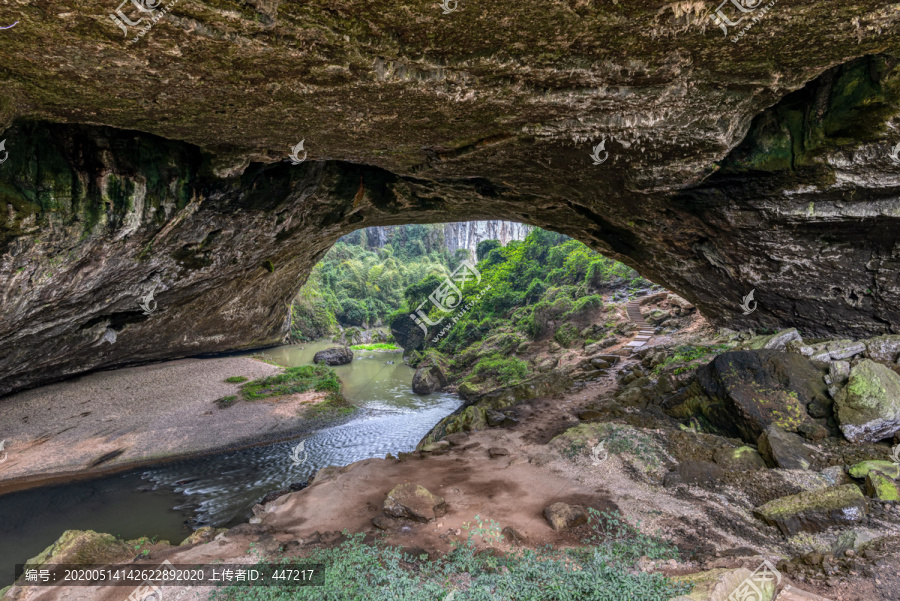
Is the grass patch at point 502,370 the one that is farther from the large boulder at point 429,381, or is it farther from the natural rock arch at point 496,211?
the natural rock arch at point 496,211

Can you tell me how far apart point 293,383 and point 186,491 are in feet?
23.5

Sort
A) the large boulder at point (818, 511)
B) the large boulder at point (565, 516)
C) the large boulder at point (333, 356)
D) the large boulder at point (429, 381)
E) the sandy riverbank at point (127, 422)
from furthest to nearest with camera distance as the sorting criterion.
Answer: the large boulder at point (333, 356), the large boulder at point (429, 381), the sandy riverbank at point (127, 422), the large boulder at point (565, 516), the large boulder at point (818, 511)

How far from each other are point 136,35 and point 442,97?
3.15m

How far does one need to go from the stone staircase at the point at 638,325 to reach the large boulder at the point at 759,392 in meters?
7.93

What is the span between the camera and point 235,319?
15484mm

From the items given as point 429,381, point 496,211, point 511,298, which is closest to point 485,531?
point 496,211

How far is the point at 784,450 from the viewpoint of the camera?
20.1ft

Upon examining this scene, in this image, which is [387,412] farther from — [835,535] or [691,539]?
[835,535]

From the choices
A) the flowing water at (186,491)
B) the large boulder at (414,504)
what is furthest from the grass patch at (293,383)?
the large boulder at (414,504)

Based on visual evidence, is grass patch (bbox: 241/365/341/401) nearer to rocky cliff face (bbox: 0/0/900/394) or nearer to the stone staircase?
rocky cliff face (bbox: 0/0/900/394)

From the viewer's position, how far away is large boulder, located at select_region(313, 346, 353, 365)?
82.7 ft

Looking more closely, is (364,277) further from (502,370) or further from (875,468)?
(875,468)

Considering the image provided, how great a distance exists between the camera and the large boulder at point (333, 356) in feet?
82.7

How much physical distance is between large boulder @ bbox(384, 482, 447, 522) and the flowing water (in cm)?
469
